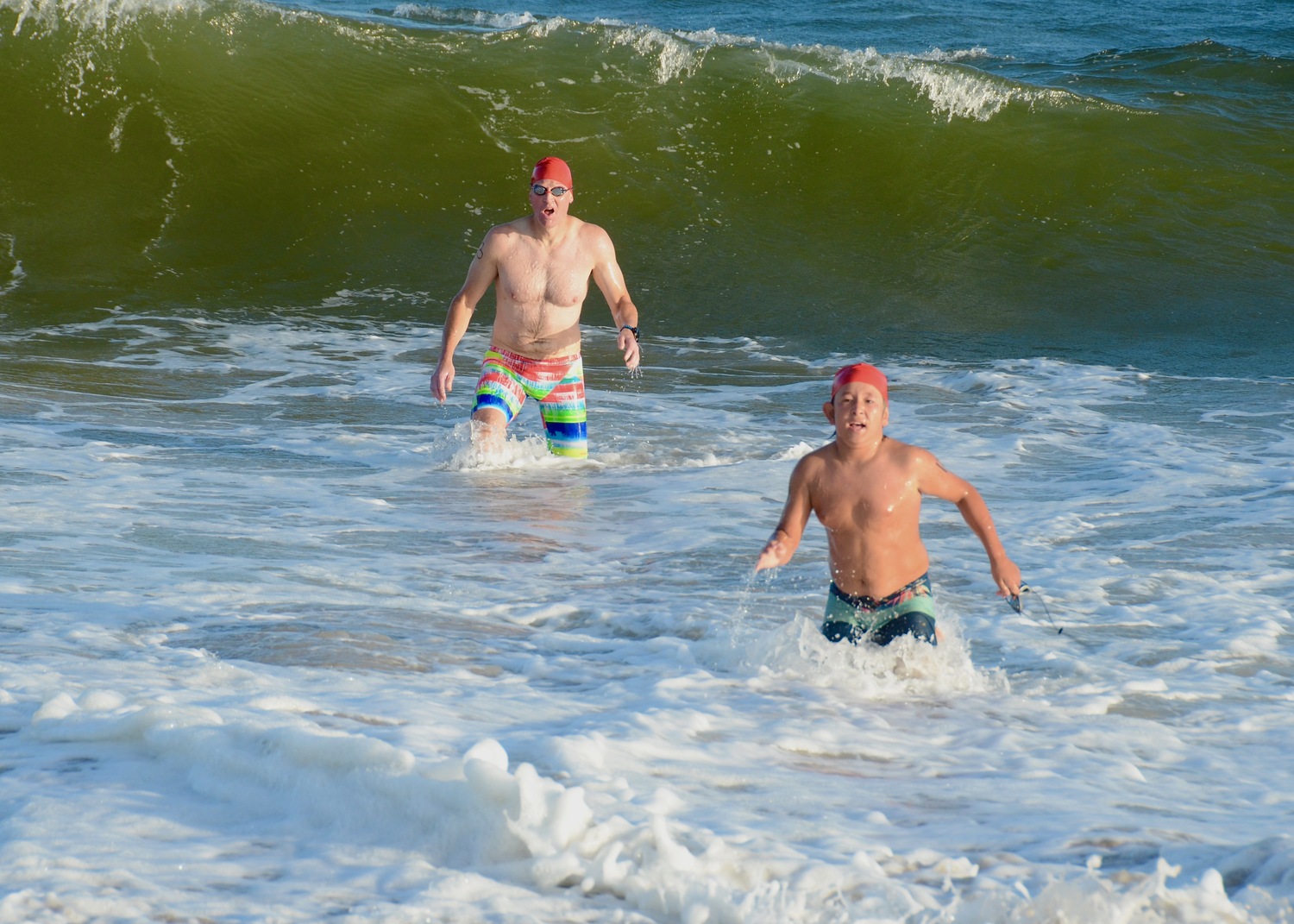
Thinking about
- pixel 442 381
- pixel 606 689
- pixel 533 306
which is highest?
pixel 533 306

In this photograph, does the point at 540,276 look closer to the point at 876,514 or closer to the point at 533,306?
the point at 533,306

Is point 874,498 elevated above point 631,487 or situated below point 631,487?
above

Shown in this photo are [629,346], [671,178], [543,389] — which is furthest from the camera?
[671,178]

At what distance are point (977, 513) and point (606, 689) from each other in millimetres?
1196

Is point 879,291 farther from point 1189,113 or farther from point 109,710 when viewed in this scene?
point 109,710

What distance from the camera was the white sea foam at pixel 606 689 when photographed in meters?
2.43

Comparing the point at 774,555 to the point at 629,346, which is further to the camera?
the point at 629,346

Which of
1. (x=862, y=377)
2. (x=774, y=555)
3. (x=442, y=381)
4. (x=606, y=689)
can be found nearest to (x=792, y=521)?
(x=774, y=555)

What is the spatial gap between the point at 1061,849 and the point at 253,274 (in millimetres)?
11866

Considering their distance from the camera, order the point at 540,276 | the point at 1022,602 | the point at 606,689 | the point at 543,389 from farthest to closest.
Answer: the point at 543,389, the point at 540,276, the point at 1022,602, the point at 606,689

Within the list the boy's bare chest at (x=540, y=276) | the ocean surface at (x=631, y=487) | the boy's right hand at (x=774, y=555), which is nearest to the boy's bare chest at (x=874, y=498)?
the boy's right hand at (x=774, y=555)

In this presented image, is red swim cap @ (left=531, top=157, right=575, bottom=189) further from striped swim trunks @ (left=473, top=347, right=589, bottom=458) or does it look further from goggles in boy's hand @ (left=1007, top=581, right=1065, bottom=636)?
goggles in boy's hand @ (left=1007, top=581, right=1065, bottom=636)

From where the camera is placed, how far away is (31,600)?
4051 mm

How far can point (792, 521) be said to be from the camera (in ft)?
13.0
